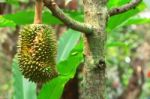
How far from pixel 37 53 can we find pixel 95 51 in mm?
138

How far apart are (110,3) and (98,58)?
20.2 inches

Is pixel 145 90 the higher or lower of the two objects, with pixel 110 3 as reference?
lower

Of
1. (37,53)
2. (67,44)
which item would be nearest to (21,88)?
(67,44)

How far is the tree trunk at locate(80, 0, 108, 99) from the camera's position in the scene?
1059 millimetres

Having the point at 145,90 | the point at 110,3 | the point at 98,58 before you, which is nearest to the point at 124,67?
the point at 145,90

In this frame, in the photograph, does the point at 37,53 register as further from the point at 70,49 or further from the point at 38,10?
the point at 70,49

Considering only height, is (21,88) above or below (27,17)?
below

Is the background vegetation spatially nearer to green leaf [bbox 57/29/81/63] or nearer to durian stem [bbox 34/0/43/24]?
green leaf [bbox 57/29/81/63]

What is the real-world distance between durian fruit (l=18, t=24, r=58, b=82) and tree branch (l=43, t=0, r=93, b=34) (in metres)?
0.09

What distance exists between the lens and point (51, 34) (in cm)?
107

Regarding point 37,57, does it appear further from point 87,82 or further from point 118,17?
point 118,17

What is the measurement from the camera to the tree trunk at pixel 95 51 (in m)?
1.06

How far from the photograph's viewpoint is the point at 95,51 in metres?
1.06

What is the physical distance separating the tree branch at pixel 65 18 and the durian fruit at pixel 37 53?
0.09 m
